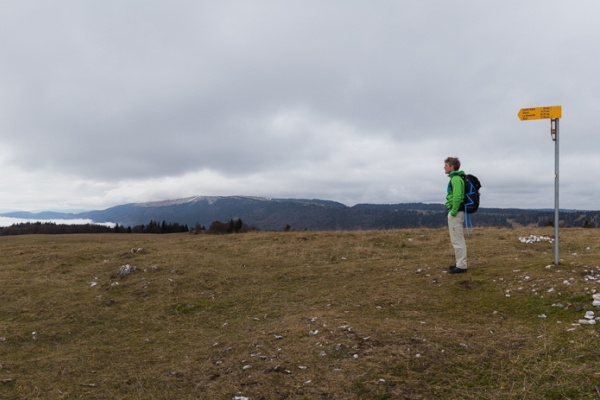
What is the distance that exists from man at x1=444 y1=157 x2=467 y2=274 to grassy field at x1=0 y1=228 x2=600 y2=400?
0.54 metres

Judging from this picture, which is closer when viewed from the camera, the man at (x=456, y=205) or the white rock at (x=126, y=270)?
the man at (x=456, y=205)

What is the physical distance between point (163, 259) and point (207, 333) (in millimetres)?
8854

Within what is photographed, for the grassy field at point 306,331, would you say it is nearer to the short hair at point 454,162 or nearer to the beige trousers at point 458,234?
the beige trousers at point 458,234

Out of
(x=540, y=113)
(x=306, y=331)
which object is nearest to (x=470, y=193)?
(x=540, y=113)

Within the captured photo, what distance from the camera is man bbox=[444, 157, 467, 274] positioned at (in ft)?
35.3

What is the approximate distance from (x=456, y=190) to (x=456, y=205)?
0.46 metres

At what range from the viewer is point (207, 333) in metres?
8.71

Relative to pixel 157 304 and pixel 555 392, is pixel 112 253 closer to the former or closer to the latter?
pixel 157 304

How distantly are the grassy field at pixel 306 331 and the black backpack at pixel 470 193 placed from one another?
6.78ft

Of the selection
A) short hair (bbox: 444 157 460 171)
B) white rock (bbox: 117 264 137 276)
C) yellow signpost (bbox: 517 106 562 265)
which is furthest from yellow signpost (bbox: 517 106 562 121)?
white rock (bbox: 117 264 137 276)

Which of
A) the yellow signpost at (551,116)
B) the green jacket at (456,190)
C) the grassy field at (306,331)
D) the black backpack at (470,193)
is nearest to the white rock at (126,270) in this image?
the grassy field at (306,331)

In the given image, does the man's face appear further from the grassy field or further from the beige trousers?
the grassy field

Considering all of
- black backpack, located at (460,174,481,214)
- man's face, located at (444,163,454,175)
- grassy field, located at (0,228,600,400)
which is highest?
man's face, located at (444,163,454,175)

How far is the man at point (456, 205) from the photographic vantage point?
10750mm
